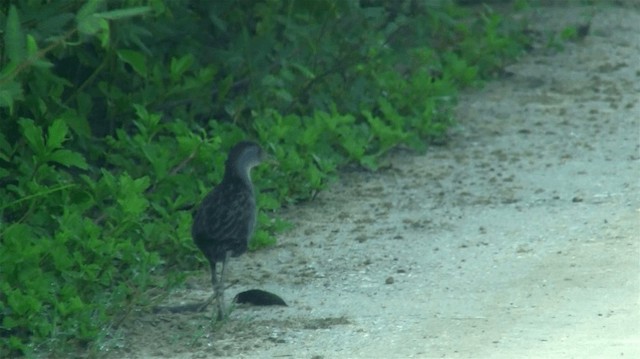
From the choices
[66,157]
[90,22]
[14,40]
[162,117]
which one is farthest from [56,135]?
[162,117]

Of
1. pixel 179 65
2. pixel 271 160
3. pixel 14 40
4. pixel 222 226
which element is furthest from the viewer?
pixel 179 65

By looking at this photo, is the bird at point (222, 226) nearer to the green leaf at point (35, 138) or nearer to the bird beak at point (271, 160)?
Answer: the green leaf at point (35, 138)

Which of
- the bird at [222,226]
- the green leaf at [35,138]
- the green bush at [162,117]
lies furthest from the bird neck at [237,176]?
the green leaf at [35,138]

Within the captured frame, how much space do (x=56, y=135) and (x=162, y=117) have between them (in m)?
1.93

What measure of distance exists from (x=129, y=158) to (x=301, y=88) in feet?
5.94

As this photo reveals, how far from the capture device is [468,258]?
23.3 feet

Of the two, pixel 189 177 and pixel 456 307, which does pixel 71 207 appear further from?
pixel 456 307

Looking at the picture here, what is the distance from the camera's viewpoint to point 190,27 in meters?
8.41

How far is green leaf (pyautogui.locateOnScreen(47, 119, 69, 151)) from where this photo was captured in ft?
21.7

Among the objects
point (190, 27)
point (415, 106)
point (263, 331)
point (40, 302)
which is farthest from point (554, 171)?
point (40, 302)

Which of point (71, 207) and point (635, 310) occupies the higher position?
point (71, 207)

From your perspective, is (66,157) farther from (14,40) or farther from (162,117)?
(162,117)

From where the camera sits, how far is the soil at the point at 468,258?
230 inches

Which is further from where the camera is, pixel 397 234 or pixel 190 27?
pixel 190 27
